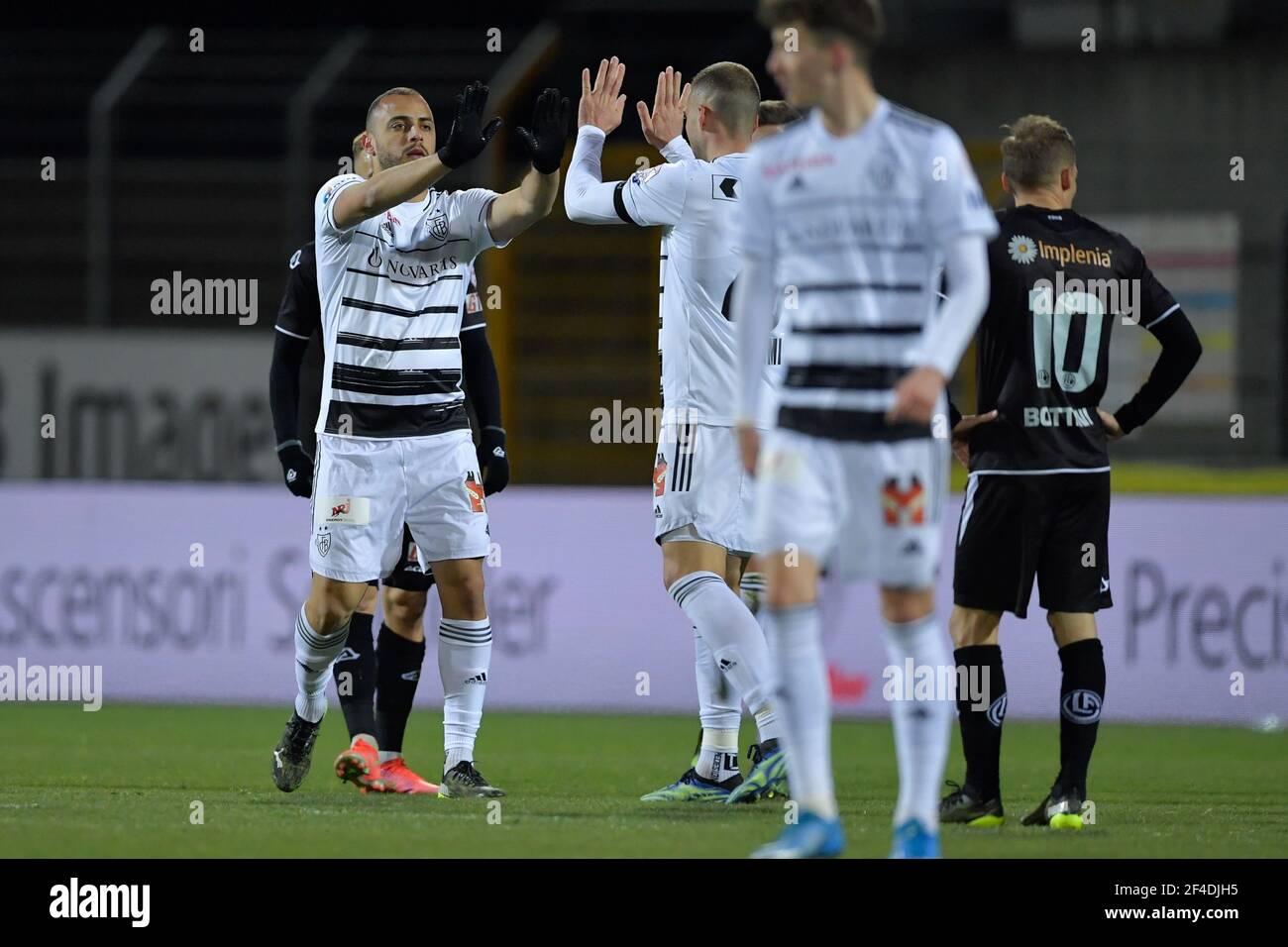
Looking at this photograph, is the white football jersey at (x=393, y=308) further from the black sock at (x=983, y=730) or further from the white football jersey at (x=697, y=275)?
the black sock at (x=983, y=730)

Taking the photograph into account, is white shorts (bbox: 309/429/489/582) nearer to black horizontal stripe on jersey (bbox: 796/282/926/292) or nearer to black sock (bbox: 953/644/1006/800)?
black sock (bbox: 953/644/1006/800)

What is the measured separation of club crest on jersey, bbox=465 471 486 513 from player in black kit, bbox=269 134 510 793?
41 centimetres

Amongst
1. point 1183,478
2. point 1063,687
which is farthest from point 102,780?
point 1183,478

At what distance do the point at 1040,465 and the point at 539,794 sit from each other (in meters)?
2.20

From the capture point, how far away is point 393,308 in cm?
695

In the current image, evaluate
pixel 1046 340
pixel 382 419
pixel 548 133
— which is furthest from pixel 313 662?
pixel 1046 340

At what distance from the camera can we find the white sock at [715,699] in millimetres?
7258

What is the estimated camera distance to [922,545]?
15.6 ft

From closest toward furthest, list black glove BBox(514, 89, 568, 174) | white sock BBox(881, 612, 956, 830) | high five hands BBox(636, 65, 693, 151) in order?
white sock BBox(881, 612, 956, 830) < black glove BBox(514, 89, 568, 174) < high five hands BBox(636, 65, 693, 151)

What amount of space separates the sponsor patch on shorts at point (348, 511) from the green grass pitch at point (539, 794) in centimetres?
95

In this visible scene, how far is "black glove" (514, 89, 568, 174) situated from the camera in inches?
256

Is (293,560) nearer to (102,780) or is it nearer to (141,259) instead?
(102,780)

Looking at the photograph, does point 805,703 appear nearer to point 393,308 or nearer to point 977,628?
point 977,628

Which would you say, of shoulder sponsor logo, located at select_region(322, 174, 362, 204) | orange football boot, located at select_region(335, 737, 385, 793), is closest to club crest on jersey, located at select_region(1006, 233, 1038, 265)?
shoulder sponsor logo, located at select_region(322, 174, 362, 204)
